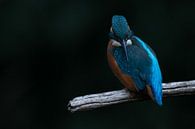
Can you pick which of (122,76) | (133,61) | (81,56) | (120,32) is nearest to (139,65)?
(133,61)

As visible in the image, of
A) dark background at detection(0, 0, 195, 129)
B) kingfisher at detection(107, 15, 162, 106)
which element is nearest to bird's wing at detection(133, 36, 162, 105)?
kingfisher at detection(107, 15, 162, 106)

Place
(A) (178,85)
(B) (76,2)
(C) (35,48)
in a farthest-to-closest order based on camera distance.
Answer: (C) (35,48), (B) (76,2), (A) (178,85)

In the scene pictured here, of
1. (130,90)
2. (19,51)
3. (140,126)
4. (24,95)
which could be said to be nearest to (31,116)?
(24,95)

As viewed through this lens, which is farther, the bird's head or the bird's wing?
the bird's head

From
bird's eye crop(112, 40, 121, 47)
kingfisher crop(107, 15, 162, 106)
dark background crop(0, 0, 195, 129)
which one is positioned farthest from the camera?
dark background crop(0, 0, 195, 129)

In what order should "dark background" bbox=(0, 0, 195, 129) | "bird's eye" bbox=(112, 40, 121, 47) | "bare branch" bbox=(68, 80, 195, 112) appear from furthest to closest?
A: "dark background" bbox=(0, 0, 195, 129)
"bird's eye" bbox=(112, 40, 121, 47)
"bare branch" bbox=(68, 80, 195, 112)

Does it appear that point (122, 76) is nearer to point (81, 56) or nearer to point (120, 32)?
point (120, 32)

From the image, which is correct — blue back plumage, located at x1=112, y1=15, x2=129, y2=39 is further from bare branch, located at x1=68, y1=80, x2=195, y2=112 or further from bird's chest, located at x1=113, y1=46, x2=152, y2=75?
bare branch, located at x1=68, y1=80, x2=195, y2=112

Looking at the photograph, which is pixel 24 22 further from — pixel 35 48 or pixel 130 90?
pixel 130 90
